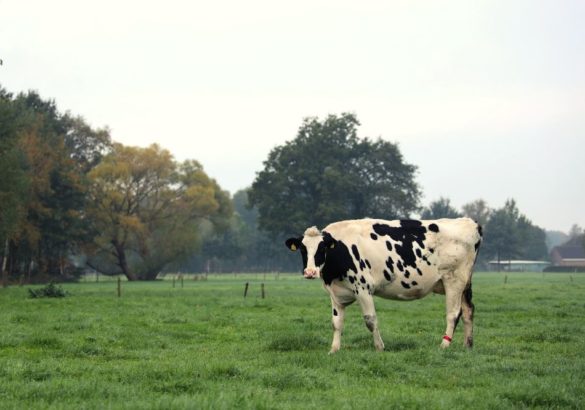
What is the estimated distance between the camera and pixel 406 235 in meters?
16.4

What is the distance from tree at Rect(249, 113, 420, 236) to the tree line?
0.14 meters

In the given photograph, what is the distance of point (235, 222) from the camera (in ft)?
528

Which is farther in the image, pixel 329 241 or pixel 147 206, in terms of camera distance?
pixel 147 206

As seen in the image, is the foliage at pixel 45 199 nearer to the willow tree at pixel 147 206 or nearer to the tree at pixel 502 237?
the willow tree at pixel 147 206

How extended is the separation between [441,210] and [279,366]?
161766mm

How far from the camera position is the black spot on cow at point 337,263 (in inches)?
622

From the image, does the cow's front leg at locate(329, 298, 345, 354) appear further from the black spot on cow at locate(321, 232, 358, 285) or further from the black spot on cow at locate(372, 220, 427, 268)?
the black spot on cow at locate(372, 220, 427, 268)

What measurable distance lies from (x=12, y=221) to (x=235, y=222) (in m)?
105

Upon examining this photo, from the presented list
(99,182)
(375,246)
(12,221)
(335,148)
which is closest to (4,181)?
(12,221)

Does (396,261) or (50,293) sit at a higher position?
(396,261)

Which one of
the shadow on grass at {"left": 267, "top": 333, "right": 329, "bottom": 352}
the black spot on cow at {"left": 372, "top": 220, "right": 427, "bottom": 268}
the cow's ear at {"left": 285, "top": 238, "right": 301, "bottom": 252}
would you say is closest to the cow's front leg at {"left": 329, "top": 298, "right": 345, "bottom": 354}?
the shadow on grass at {"left": 267, "top": 333, "right": 329, "bottom": 352}

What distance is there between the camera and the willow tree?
3317 inches

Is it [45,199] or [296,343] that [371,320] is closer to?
[296,343]

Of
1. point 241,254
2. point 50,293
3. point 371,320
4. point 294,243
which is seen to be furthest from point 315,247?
point 241,254
